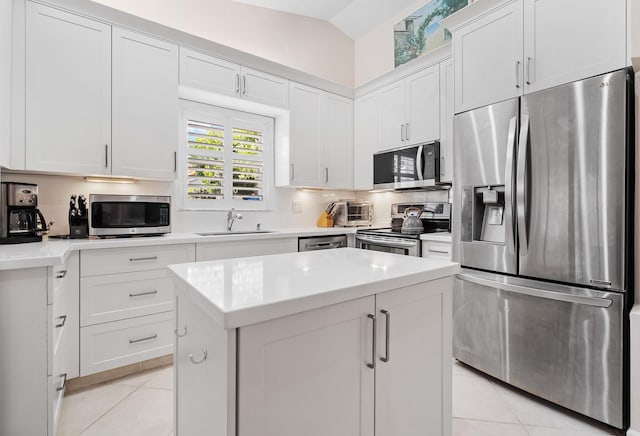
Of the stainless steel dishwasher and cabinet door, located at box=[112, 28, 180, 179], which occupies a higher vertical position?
cabinet door, located at box=[112, 28, 180, 179]

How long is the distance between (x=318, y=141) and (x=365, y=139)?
22.5 inches

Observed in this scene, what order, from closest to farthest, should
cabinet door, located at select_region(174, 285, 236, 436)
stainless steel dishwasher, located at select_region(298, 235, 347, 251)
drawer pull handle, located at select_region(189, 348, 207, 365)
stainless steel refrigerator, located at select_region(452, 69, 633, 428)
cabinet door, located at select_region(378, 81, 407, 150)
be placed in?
1. cabinet door, located at select_region(174, 285, 236, 436)
2. drawer pull handle, located at select_region(189, 348, 207, 365)
3. stainless steel refrigerator, located at select_region(452, 69, 633, 428)
4. stainless steel dishwasher, located at select_region(298, 235, 347, 251)
5. cabinet door, located at select_region(378, 81, 407, 150)

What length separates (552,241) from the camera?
1.82 m

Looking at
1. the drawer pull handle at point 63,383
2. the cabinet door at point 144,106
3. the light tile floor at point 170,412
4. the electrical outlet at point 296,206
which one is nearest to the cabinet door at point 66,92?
the cabinet door at point 144,106

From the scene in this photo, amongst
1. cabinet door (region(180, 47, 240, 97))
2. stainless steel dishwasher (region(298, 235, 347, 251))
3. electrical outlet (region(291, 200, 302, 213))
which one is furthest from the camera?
electrical outlet (region(291, 200, 302, 213))

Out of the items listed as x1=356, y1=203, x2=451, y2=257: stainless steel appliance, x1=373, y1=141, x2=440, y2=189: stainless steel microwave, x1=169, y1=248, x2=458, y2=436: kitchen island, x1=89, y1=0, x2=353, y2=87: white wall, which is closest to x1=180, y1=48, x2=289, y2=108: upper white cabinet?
x1=89, y1=0, x2=353, y2=87: white wall

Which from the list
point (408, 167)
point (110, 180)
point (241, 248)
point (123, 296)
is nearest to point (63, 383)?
point (123, 296)

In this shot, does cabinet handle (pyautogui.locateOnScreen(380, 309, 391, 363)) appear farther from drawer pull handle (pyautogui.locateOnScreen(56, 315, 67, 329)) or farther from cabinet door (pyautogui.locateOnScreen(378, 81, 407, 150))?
cabinet door (pyautogui.locateOnScreen(378, 81, 407, 150))

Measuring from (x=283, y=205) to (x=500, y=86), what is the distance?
7.75 ft

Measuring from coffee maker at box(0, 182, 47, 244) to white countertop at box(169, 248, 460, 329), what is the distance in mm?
1498

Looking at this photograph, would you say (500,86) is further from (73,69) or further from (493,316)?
(73,69)

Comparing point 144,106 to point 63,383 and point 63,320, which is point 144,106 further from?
point 63,383

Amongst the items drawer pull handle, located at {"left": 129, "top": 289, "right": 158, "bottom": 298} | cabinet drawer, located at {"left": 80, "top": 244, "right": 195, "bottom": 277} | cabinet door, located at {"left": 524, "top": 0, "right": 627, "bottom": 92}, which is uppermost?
cabinet door, located at {"left": 524, "top": 0, "right": 627, "bottom": 92}

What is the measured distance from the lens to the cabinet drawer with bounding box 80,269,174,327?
2.07m
